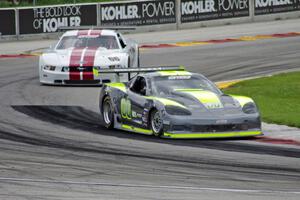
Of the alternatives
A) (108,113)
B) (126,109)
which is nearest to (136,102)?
(126,109)

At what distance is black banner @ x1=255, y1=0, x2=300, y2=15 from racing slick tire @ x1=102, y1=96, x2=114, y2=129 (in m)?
21.7

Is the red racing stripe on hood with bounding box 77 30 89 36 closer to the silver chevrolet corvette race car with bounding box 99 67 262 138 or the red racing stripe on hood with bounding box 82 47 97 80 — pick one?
the red racing stripe on hood with bounding box 82 47 97 80

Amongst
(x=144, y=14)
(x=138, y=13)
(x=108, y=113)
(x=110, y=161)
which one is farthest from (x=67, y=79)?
(x=144, y=14)

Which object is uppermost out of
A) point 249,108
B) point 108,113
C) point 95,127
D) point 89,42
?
point 89,42

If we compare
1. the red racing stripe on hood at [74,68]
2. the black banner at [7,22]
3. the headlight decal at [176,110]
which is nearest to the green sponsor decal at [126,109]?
the headlight decal at [176,110]

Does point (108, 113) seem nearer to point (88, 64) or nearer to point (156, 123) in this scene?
point (156, 123)

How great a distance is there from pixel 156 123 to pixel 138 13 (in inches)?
839

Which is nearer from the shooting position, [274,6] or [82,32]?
[82,32]

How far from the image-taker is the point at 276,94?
Result: 23594 millimetres

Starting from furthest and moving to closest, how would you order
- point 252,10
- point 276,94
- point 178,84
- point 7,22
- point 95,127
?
point 252,10 → point 7,22 → point 276,94 → point 95,127 → point 178,84

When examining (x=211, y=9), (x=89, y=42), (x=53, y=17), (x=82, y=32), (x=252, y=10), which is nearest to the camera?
(x=89, y=42)

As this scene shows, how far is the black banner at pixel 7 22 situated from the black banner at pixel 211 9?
6590 millimetres

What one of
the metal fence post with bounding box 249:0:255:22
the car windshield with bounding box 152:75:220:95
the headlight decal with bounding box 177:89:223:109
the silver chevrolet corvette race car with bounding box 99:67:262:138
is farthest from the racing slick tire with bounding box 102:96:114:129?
the metal fence post with bounding box 249:0:255:22

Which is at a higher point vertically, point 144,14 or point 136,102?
point 144,14
